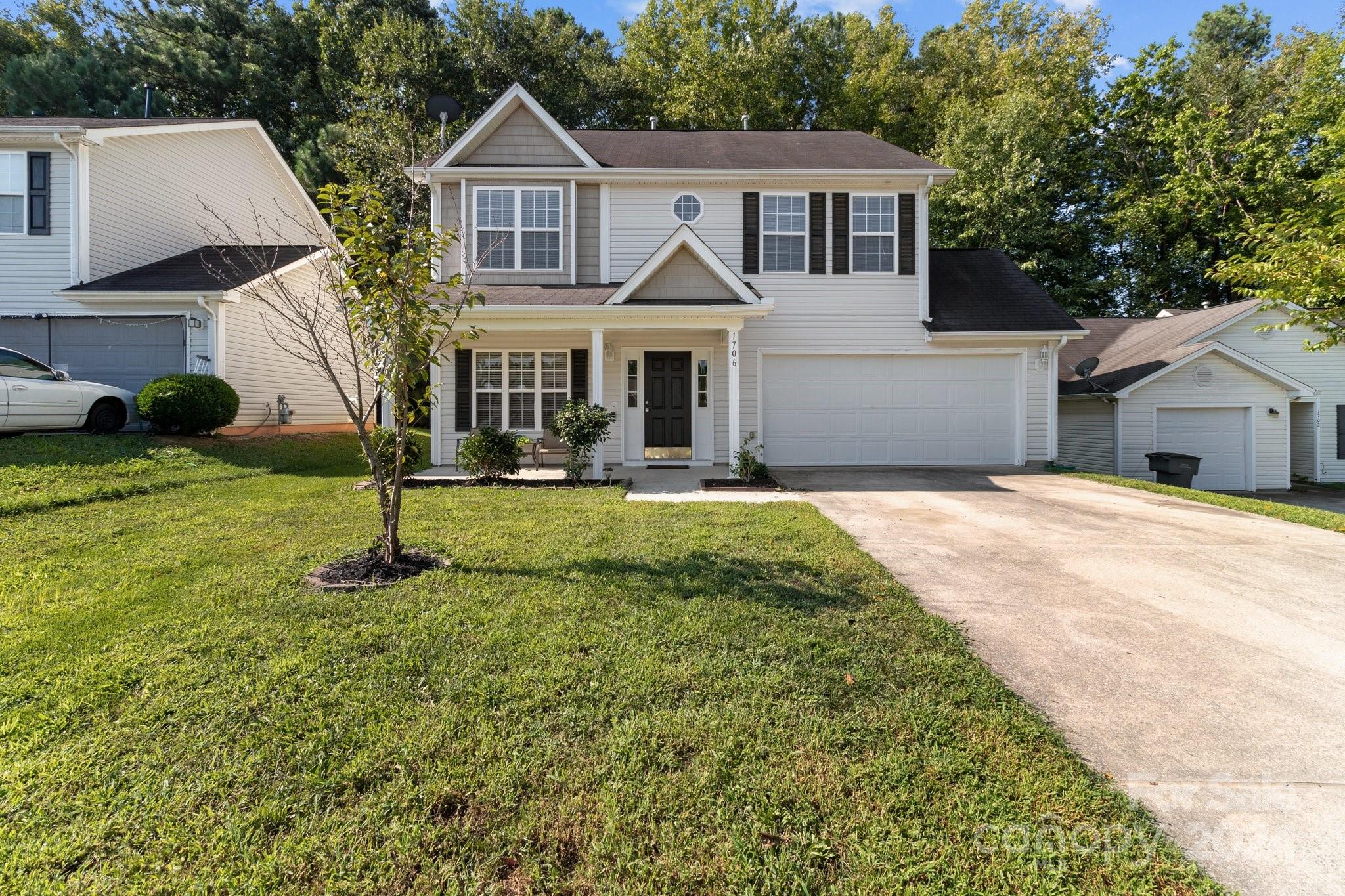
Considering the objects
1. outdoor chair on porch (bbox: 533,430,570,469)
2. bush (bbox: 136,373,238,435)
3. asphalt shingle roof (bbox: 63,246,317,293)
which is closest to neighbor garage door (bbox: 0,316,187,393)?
asphalt shingle roof (bbox: 63,246,317,293)

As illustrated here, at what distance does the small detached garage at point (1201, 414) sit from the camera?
1332cm

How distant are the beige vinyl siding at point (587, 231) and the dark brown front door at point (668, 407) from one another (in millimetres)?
2143

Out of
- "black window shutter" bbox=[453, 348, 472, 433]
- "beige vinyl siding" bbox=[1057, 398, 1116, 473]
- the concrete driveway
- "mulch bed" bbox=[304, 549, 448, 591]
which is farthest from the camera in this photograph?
"beige vinyl siding" bbox=[1057, 398, 1116, 473]

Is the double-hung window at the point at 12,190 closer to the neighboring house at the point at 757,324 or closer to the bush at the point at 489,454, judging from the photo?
the neighboring house at the point at 757,324

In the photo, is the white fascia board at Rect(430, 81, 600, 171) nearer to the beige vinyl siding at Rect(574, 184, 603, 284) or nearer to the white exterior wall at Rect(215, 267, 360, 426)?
the beige vinyl siding at Rect(574, 184, 603, 284)

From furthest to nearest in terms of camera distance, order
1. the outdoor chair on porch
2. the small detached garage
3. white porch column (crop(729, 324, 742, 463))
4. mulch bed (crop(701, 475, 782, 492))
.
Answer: the small detached garage, the outdoor chair on porch, white porch column (crop(729, 324, 742, 463)), mulch bed (crop(701, 475, 782, 492))

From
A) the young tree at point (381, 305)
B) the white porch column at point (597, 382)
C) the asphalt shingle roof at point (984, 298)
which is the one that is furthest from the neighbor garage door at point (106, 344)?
the asphalt shingle roof at point (984, 298)

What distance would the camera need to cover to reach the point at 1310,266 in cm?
865

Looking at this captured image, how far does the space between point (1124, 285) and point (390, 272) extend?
25.1 meters

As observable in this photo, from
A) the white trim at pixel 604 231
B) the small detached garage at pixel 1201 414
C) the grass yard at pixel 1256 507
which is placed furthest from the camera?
the small detached garage at pixel 1201 414

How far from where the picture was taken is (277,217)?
688 inches

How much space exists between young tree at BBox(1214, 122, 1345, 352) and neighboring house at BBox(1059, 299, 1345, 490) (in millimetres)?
2745

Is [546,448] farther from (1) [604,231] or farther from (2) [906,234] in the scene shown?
(2) [906,234]

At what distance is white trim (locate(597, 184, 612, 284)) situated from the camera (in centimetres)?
1135
